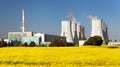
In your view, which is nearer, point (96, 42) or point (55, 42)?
point (96, 42)

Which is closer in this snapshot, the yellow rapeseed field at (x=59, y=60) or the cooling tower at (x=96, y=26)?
the yellow rapeseed field at (x=59, y=60)

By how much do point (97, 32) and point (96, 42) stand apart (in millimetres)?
47734

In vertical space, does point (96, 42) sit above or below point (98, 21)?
below

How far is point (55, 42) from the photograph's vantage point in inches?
5723

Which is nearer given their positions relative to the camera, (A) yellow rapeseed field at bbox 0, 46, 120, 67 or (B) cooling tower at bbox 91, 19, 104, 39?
(A) yellow rapeseed field at bbox 0, 46, 120, 67

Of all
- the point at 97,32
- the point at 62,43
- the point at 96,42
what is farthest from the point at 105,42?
the point at 96,42

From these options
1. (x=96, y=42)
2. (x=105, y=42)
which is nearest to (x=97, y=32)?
(x=105, y=42)

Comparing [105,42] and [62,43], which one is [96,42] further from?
[105,42]

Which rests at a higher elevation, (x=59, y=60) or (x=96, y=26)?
(x=96, y=26)

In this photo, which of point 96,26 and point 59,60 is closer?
point 59,60

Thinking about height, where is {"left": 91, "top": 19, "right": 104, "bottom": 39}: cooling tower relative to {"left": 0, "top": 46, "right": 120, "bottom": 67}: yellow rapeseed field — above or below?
above

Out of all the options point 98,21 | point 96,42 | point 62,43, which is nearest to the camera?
point 96,42

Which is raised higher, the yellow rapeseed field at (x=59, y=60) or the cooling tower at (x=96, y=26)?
the cooling tower at (x=96, y=26)

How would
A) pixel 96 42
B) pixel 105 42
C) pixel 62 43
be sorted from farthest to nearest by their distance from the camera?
pixel 105 42, pixel 62 43, pixel 96 42
